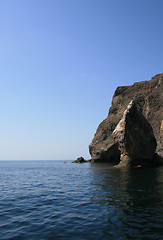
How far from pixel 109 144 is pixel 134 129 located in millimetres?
38151

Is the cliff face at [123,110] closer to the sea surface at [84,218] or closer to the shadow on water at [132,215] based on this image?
the shadow on water at [132,215]

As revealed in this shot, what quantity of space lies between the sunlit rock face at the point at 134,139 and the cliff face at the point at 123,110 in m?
22.8

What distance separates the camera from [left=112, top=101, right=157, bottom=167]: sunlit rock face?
3878 centimetres

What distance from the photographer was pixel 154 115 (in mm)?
73250

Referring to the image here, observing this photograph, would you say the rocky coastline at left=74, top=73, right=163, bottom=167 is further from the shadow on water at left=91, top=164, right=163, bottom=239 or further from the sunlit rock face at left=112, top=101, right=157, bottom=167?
the shadow on water at left=91, top=164, right=163, bottom=239

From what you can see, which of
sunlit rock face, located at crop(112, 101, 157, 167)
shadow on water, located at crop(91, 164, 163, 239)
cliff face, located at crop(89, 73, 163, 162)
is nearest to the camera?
shadow on water, located at crop(91, 164, 163, 239)

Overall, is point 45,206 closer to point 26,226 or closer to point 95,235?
point 26,226

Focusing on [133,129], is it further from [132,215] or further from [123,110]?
[123,110]

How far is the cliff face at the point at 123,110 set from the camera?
241 ft

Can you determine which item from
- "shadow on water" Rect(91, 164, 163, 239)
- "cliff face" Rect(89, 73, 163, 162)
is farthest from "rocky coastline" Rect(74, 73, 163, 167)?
"shadow on water" Rect(91, 164, 163, 239)

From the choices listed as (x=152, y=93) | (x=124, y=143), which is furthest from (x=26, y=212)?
(x=152, y=93)

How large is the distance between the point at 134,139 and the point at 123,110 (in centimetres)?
4860

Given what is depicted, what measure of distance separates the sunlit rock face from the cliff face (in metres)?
22.8

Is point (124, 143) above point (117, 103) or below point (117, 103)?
below
